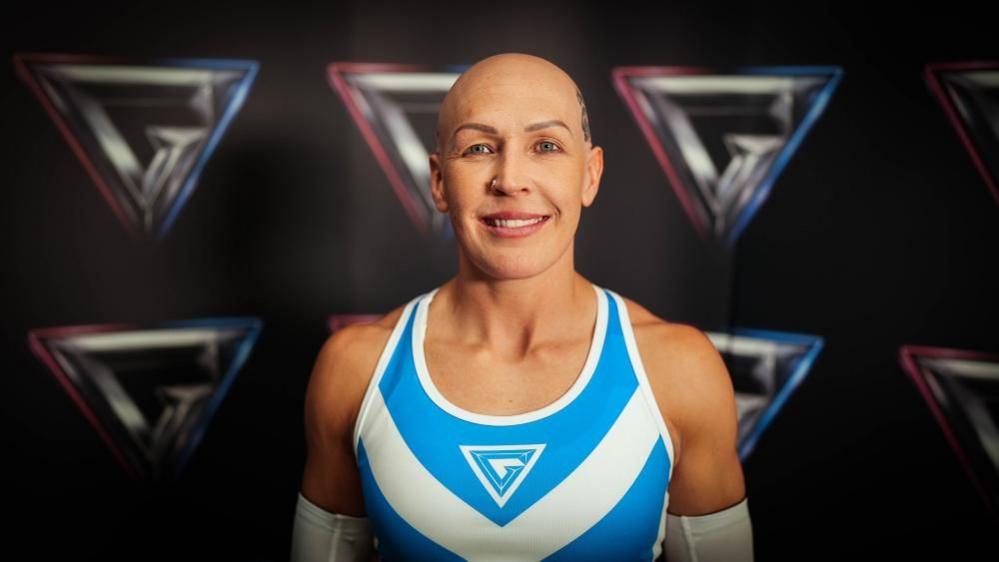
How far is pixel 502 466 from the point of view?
1.07 metres

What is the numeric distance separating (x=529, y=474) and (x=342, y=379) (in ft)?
1.08

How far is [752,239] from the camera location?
1745mm

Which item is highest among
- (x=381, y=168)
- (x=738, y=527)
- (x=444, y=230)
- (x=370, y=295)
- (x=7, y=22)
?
(x=7, y=22)

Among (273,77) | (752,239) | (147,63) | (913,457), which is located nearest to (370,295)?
(273,77)

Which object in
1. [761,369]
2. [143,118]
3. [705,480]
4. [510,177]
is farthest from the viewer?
[761,369]

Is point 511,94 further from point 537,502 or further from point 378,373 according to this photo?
point 537,502

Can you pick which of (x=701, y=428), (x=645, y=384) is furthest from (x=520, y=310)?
(x=701, y=428)

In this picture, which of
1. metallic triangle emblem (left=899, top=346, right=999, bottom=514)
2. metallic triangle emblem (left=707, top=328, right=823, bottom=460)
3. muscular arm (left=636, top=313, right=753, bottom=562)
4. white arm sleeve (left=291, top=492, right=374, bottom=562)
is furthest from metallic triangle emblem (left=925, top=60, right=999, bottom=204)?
white arm sleeve (left=291, top=492, right=374, bottom=562)

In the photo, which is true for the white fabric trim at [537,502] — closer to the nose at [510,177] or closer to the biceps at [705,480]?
the biceps at [705,480]

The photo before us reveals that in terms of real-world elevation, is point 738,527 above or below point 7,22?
below

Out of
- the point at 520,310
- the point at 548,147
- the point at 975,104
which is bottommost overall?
the point at 520,310

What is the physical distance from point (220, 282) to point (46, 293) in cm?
36

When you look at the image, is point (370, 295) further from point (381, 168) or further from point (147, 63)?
point (147, 63)

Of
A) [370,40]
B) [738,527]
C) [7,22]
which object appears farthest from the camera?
[370,40]
